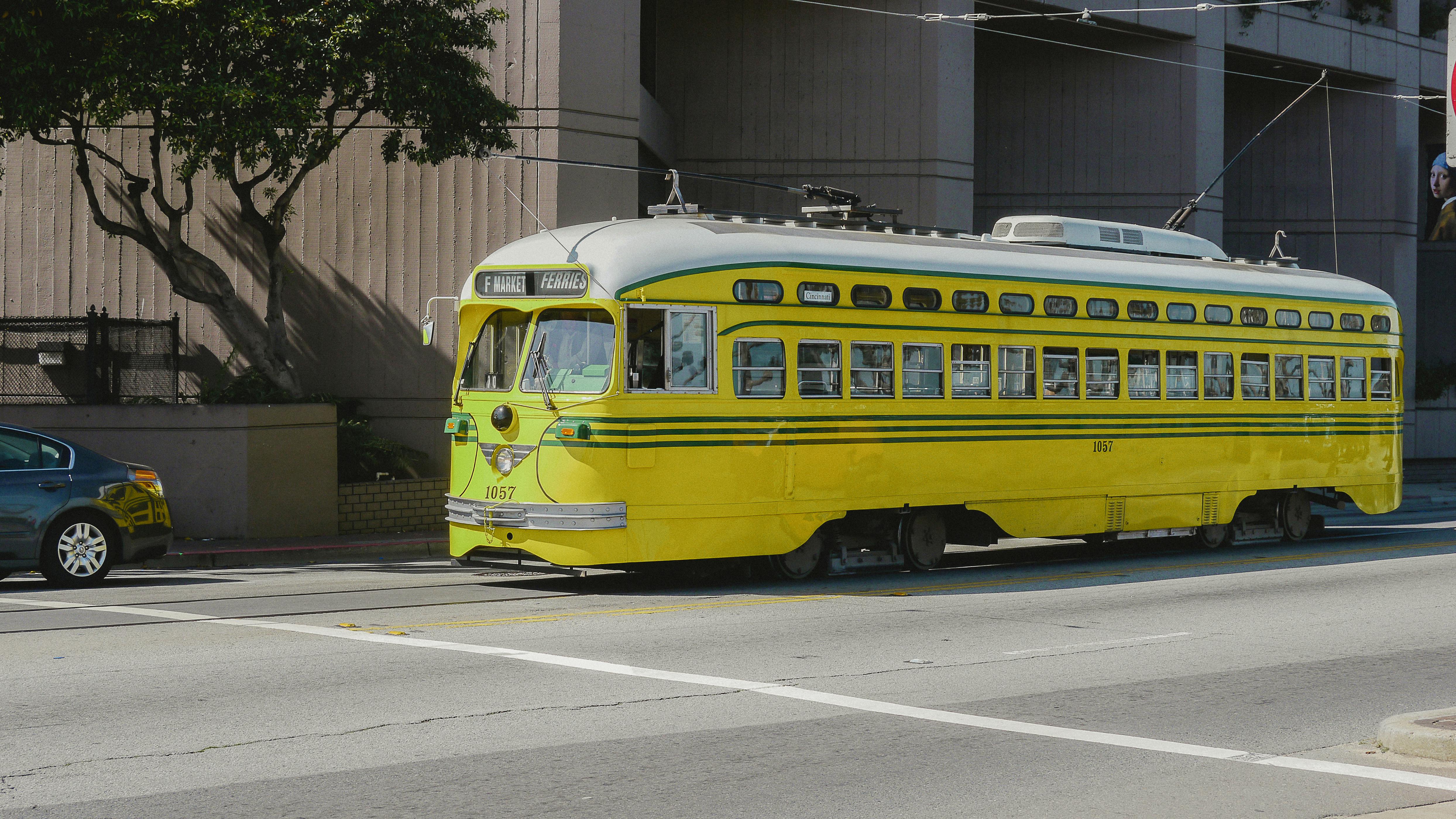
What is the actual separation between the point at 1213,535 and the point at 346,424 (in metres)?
12.3

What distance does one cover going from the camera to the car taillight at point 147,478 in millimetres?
14258

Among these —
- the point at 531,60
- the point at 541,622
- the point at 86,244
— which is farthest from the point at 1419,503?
the point at 86,244

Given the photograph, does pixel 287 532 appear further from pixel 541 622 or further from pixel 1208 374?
pixel 1208 374

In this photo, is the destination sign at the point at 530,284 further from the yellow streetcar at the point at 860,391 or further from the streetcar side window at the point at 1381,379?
the streetcar side window at the point at 1381,379

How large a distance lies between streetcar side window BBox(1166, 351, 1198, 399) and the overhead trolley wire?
9015 mm

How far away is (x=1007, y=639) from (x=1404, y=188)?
31469 mm

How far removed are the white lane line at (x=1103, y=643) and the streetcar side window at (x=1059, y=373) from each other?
479 cm

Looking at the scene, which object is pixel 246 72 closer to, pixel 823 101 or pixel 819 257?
pixel 819 257

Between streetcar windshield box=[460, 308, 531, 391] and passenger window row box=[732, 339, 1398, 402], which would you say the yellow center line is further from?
streetcar windshield box=[460, 308, 531, 391]

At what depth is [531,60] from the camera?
73.0 feet

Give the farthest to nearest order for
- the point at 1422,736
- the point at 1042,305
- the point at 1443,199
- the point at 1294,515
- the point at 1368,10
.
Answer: the point at 1443,199 → the point at 1368,10 → the point at 1294,515 → the point at 1042,305 → the point at 1422,736

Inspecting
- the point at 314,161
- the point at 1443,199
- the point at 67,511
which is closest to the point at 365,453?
the point at 314,161

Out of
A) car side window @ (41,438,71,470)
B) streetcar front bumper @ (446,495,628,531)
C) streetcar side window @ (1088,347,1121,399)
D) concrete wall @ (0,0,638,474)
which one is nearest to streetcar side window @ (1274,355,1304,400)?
streetcar side window @ (1088,347,1121,399)

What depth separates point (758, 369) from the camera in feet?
44.5
